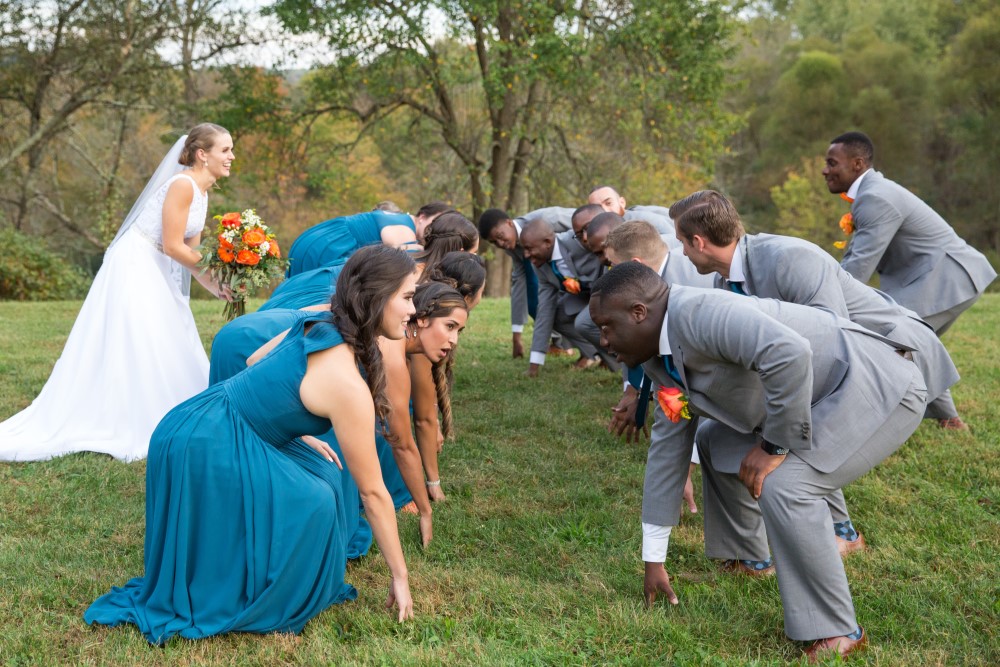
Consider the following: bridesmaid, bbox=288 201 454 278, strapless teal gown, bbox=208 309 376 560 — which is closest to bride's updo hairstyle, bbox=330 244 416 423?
strapless teal gown, bbox=208 309 376 560

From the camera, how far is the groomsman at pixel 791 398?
145 inches

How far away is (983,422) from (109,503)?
6.46 metres

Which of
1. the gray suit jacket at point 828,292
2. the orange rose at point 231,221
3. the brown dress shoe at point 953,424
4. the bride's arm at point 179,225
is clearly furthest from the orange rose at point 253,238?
the brown dress shoe at point 953,424

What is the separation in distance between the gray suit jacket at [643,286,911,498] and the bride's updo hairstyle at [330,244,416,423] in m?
1.18

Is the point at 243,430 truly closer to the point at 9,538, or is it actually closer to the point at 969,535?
the point at 9,538

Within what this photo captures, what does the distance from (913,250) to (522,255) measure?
4.26m

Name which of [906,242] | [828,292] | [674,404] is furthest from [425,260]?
[906,242]

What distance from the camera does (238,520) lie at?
13.3 ft

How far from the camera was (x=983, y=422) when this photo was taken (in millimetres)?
7277

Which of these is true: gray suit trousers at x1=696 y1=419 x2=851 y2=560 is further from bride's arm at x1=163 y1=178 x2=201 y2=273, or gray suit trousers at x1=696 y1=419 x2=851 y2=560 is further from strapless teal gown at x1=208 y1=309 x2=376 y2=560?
bride's arm at x1=163 y1=178 x2=201 y2=273

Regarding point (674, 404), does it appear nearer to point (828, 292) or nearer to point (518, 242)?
point (828, 292)

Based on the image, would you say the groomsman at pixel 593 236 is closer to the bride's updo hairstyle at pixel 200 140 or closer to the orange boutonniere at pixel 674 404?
the orange boutonniere at pixel 674 404

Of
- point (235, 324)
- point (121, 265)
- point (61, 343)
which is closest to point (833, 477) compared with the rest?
point (235, 324)

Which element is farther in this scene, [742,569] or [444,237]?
[444,237]
